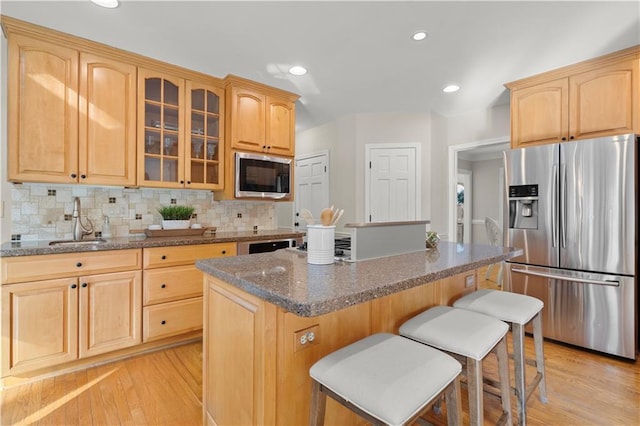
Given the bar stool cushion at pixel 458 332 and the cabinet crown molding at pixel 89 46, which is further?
the cabinet crown molding at pixel 89 46

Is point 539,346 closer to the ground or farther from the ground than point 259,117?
closer to the ground

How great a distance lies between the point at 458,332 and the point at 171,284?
218cm

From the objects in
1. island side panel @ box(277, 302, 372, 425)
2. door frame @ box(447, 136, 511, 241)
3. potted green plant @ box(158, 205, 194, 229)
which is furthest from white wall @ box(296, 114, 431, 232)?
island side panel @ box(277, 302, 372, 425)

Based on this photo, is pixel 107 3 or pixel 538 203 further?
pixel 538 203

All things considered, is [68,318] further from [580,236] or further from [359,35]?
[580,236]

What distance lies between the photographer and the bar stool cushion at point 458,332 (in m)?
1.25

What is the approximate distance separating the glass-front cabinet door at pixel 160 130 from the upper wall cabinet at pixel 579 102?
3.24m

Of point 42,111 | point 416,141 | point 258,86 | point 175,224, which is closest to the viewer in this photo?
point 42,111

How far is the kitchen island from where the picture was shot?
3.54ft

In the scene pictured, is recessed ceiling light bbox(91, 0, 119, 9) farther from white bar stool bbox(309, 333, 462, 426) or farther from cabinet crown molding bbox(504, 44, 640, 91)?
cabinet crown molding bbox(504, 44, 640, 91)

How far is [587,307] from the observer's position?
2.57 meters

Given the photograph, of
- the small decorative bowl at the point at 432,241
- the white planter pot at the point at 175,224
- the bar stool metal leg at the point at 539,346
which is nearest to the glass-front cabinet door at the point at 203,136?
the white planter pot at the point at 175,224

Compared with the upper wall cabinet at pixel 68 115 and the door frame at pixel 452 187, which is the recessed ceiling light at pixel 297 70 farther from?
the door frame at pixel 452 187

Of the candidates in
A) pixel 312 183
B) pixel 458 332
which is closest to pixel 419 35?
pixel 458 332
